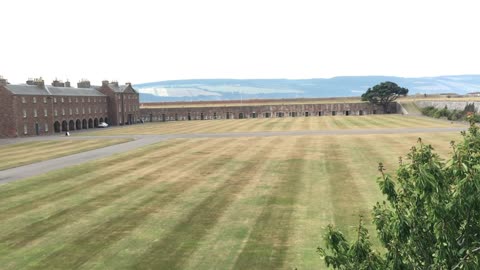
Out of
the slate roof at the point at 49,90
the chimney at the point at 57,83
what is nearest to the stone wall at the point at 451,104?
the slate roof at the point at 49,90

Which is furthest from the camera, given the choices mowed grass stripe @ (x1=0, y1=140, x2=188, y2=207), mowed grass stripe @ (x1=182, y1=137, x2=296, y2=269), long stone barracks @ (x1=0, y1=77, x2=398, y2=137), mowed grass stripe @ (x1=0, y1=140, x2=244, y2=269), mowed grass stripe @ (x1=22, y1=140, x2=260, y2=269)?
long stone barracks @ (x1=0, y1=77, x2=398, y2=137)

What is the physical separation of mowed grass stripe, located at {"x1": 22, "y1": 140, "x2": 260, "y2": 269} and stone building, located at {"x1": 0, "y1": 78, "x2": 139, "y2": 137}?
62626 mm

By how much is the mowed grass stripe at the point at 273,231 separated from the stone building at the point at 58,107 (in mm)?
66820

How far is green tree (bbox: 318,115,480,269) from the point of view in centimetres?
716

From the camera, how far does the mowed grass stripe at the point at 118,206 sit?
18.4 metres

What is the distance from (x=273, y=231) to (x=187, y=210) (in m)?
5.74

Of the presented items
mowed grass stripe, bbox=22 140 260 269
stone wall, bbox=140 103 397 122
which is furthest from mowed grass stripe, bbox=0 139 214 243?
stone wall, bbox=140 103 397 122


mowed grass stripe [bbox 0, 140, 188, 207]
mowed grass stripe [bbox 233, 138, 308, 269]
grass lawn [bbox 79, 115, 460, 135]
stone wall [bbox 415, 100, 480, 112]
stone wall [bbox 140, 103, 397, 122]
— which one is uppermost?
stone wall [bbox 415, 100, 480, 112]

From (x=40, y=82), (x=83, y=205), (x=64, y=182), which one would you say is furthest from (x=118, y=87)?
(x=83, y=205)

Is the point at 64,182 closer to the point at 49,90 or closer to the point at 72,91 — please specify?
the point at 49,90

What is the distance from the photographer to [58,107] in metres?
93.4

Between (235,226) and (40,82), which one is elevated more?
(40,82)

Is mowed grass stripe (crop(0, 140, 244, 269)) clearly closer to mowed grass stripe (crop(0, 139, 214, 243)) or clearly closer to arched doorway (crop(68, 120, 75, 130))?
mowed grass stripe (crop(0, 139, 214, 243))

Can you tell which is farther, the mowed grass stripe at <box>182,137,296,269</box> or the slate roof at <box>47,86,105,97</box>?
the slate roof at <box>47,86,105,97</box>
